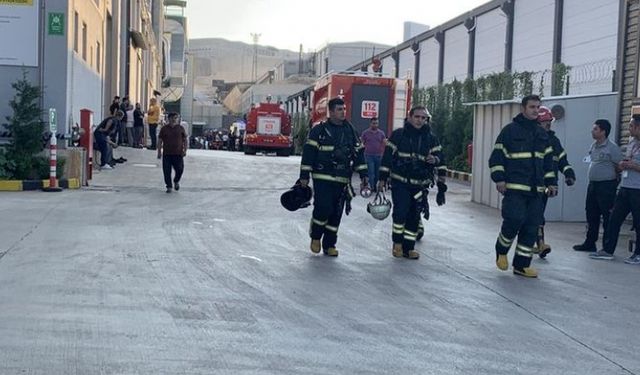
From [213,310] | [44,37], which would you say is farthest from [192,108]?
[213,310]

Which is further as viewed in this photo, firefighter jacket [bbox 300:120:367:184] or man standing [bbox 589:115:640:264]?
man standing [bbox 589:115:640:264]

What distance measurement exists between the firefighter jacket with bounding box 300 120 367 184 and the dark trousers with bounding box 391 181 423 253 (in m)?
0.58

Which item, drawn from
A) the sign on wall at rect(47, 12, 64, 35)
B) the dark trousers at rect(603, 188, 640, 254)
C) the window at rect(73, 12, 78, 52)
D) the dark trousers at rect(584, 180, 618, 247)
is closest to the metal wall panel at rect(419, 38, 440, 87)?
the window at rect(73, 12, 78, 52)

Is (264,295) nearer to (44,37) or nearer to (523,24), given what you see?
(44,37)

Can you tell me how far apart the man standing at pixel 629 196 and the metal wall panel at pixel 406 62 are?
31.3m

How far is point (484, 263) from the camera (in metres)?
10.8

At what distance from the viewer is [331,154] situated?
1055cm

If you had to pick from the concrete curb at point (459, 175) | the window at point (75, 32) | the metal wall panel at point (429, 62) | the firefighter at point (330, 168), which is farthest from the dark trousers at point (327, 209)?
the metal wall panel at point (429, 62)

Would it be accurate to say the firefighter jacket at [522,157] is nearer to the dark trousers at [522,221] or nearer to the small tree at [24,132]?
the dark trousers at [522,221]

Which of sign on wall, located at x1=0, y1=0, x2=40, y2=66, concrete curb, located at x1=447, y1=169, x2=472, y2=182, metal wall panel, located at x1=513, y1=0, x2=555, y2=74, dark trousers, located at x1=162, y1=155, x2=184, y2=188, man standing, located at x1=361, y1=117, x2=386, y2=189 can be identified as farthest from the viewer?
metal wall panel, located at x1=513, y1=0, x2=555, y2=74

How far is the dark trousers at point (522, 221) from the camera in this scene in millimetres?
9719

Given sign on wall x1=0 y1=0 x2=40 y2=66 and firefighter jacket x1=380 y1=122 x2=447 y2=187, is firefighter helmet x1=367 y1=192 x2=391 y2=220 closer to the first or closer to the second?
firefighter jacket x1=380 y1=122 x2=447 y2=187

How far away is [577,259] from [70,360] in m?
7.54

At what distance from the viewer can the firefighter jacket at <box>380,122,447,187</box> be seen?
34.8 feet
